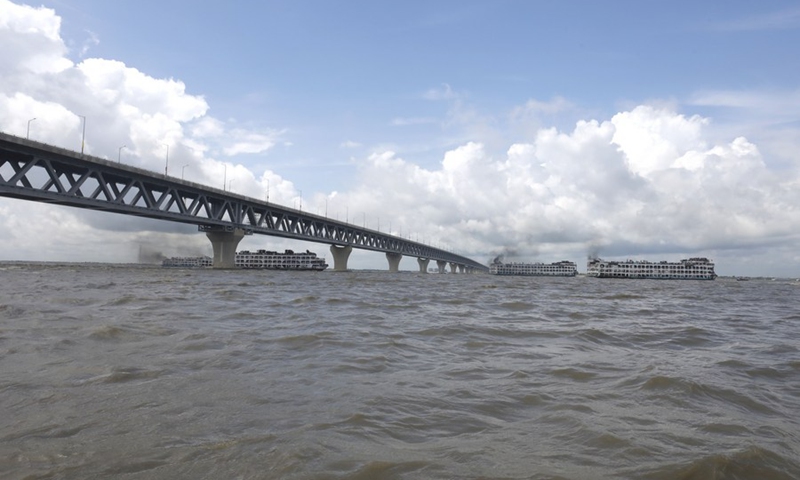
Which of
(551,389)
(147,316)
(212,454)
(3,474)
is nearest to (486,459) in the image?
(212,454)

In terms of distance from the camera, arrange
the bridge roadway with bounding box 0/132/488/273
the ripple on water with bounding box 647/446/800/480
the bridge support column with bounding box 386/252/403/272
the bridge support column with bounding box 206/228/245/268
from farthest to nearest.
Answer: the bridge support column with bounding box 386/252/403/272, the bridge support column with bounding box 206/228/245/268, the bridge roadway with bounding box 0/132/488/273, the ripple on water with bounding box 647/446/800/480

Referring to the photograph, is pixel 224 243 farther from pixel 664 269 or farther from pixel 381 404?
pixel 664 269

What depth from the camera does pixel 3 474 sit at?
314 cm

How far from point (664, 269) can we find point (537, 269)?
186 feet

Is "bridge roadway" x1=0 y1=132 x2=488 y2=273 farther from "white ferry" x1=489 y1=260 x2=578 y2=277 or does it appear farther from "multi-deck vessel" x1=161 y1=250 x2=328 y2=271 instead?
"white ferry" x1=489 y1=260 x2=578 y2=277

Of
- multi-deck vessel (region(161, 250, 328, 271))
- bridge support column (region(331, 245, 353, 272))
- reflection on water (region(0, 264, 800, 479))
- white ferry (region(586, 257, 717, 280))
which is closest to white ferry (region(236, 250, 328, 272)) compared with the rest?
multi-deck vessel (region(161, 250, 328, 271))

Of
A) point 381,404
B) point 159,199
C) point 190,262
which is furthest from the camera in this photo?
point 190,262

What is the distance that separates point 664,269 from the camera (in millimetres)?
123312

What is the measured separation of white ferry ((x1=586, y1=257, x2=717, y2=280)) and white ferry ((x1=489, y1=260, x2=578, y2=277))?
33610mm

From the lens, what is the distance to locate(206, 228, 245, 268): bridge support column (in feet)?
261

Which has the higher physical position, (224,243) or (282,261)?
(224,243)

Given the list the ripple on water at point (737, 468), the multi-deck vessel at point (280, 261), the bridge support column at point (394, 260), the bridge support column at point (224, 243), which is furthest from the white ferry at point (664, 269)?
the ripple on water at point (737, 468)

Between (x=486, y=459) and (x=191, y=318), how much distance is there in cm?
1041

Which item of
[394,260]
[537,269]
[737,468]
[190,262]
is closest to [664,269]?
[537,269]
